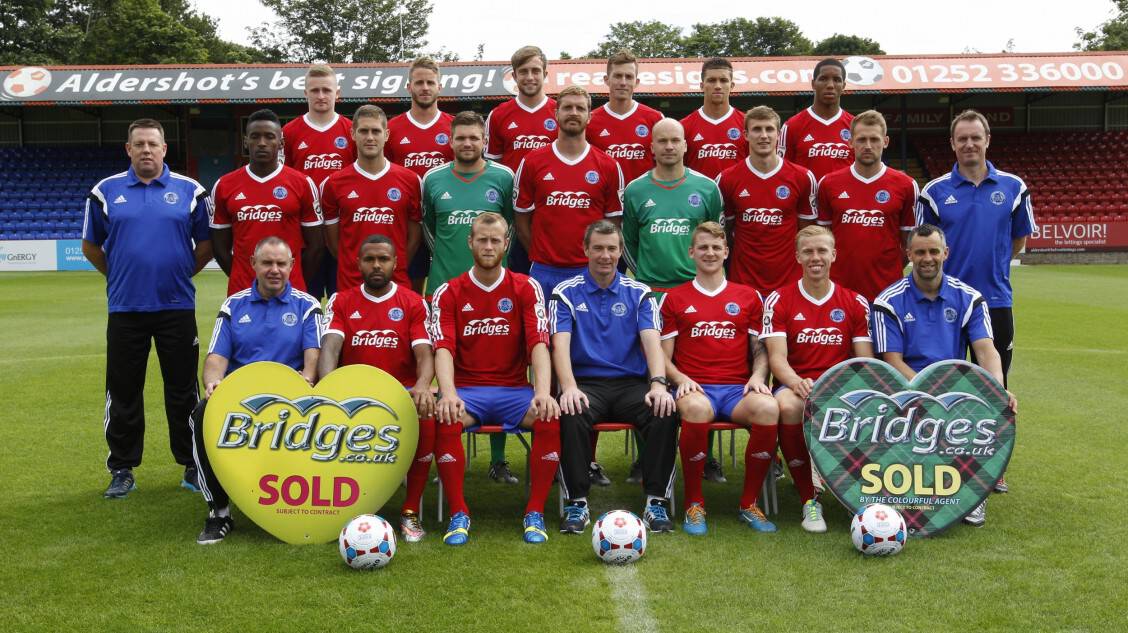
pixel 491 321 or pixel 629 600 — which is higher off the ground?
pixel 491 321

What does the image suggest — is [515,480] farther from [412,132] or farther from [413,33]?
[413,33]

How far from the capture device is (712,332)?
5.22 m

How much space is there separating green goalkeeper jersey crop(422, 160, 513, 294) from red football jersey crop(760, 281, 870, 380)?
1828 millimetres

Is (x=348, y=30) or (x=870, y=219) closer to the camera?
(x=870, y=219)

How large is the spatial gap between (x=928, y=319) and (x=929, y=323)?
2 centimetres

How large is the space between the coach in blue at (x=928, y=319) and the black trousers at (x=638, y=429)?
1.26 m

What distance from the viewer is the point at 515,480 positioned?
5883mm

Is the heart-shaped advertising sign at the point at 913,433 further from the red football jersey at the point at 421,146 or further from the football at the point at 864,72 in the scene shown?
the football at the point at 864,72

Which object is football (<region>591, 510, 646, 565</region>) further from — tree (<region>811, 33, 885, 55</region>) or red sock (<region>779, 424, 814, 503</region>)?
tree (<region>811, 33, 885, 55</region>)

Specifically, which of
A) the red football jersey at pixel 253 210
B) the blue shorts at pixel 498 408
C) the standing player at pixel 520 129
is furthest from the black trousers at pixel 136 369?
the standing player at pixel 520 129

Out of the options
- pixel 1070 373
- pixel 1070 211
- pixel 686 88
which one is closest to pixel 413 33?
pixel 686 88

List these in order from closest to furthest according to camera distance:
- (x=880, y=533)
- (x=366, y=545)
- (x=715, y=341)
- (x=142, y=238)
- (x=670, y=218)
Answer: (x=366, y=545) → (x=880, y=533) → (x=715, y=341) → (x=142, y=238) → (x=670, y=218)

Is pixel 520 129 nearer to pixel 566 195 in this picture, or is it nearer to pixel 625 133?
pixel 625 133

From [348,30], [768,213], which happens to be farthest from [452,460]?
[348,30]
